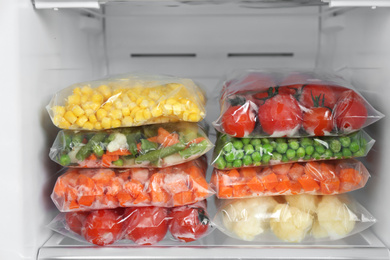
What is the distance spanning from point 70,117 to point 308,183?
0.55 meters

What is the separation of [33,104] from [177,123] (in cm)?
32

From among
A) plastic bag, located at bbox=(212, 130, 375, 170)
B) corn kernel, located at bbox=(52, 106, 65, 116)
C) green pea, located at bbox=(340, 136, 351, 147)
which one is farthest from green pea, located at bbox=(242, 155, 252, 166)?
corn kernel, located at bbox=(52, 106, 65, 116)

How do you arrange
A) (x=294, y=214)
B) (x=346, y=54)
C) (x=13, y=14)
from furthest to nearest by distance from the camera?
(x=346, y=54), (x=294, y=214), (x=13, y=14)

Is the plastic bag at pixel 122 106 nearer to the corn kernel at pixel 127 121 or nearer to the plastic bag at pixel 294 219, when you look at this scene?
the corn kernel at pixel 127 121

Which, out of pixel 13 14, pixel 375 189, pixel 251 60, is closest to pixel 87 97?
pixel 13 14

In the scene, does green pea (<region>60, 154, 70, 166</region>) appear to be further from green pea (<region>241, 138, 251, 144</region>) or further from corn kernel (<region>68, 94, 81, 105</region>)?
green pea (<region>241, 138, 251, 144</region>)

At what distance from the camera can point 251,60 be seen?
1.30 metres

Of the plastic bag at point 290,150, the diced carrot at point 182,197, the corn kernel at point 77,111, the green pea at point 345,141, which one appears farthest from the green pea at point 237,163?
the corn kernel at point 77,111

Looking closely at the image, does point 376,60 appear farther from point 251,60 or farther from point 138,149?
point 138,149

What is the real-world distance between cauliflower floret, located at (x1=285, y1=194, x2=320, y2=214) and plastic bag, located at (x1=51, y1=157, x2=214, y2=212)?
0.20m

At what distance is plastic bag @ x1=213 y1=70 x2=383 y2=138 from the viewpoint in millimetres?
883

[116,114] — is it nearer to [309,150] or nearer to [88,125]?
[88,125]

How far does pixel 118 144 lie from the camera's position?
90cm

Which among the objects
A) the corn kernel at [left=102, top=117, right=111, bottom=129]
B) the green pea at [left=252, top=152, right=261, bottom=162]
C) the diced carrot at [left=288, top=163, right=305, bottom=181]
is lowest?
the diced carrot at [left=288, top=163, right=305, bottom=181]
